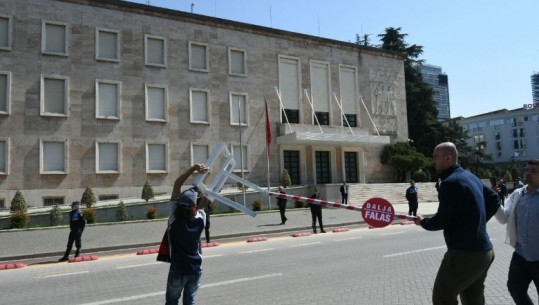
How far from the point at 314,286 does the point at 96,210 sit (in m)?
17.9

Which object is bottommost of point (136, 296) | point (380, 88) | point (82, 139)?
point (136, 296)

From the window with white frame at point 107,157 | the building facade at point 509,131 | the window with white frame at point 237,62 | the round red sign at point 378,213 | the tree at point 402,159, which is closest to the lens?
the round red sign at point 378,213

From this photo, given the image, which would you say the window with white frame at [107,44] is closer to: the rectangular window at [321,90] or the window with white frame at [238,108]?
the window with white frame at [238,108]

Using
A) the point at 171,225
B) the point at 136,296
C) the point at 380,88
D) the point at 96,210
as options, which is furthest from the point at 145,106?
the point at 171,225

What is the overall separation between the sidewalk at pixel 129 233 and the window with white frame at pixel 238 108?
36.6ft

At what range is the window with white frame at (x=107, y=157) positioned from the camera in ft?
98.0

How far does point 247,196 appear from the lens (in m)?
29.8

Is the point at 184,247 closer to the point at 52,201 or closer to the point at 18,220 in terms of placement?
the point at 18,220

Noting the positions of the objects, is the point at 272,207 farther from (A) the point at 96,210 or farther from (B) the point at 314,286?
(B) the point at 314,286

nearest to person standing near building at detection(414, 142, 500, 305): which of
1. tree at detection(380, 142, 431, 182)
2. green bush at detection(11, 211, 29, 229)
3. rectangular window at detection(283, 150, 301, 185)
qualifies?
green bush at detection(11, 211, 29, 229)

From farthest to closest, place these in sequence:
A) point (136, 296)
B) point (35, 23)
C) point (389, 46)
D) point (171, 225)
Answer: point (389, 46), point (35, 23), point (136, 296), point (171, 225)

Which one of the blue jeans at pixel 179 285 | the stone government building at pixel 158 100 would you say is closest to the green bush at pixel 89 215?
the stone government building at pixel 158 100

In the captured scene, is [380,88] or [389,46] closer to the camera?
Answer: [380,88]

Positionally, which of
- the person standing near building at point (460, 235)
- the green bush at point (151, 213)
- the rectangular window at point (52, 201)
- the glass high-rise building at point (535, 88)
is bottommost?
the green bush at point (151, 213)
